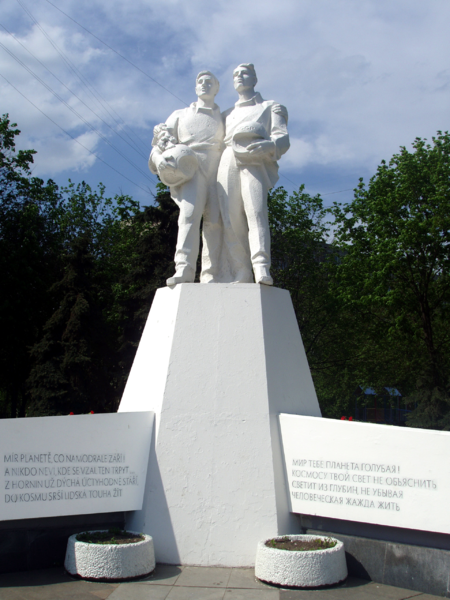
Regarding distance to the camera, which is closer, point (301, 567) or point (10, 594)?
point (10, 594)

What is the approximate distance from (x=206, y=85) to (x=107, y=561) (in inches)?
199

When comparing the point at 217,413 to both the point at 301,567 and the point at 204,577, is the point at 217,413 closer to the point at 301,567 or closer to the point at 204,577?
the point at 204,577

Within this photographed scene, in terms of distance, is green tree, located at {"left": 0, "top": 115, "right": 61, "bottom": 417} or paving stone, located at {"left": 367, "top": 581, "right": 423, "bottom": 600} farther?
green tree, located at {"left": 0, "top": 115, "right": 61, "bottom": 417}

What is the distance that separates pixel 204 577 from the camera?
5.04 m

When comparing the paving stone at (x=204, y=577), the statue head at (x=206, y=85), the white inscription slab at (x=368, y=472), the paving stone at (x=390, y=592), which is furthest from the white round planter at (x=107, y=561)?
the statue head at (x=206, y=85)

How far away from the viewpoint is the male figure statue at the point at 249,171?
6570 millimetres

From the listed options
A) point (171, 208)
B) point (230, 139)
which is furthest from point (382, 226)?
point (230, 139)

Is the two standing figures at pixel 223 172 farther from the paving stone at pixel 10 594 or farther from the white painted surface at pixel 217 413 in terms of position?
the paving stone at pixel 10 594

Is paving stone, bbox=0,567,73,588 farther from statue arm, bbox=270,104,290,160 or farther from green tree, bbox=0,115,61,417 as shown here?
green tree, bbox=0,115,61,417

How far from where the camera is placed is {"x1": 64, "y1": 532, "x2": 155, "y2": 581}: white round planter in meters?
4.88

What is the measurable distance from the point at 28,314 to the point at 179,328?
14.5 meters

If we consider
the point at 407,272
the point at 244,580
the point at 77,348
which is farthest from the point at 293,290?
the point at 244,580

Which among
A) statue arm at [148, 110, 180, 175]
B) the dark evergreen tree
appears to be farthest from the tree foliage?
statue arm at [148, 110, 180, 175]

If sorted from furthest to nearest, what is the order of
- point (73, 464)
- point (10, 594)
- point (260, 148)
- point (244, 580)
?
point (260, 148) → point (73, 464) → point (244, 580) → point (10, 594)
